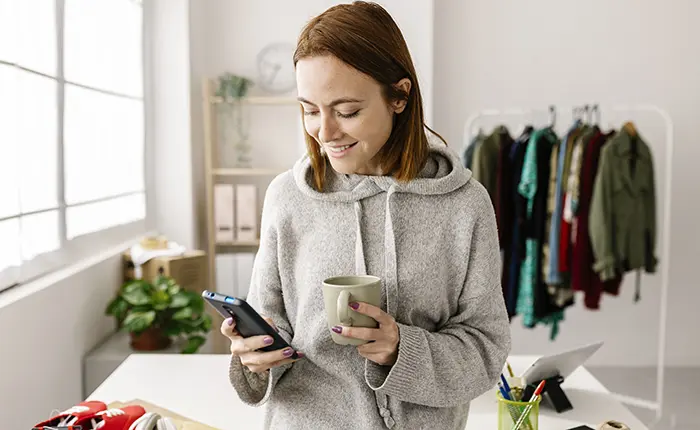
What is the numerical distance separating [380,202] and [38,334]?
1536mm

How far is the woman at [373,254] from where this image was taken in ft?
3.31

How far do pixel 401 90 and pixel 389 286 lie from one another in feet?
1.00

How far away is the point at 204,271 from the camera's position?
339cm

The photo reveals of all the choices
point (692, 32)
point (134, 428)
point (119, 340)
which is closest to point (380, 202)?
point (134, 428)

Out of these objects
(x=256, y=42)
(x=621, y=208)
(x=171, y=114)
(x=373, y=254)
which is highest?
(x=256, y=42)

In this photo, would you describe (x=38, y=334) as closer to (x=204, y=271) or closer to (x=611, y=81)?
(x=204, y=271)

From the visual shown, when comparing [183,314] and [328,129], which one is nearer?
[328,129]

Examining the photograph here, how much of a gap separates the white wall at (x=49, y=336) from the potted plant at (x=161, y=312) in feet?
0.41

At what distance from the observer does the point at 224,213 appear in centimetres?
388

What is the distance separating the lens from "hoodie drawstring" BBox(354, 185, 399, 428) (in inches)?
42.2

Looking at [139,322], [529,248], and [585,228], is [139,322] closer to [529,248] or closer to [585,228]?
[529,248]

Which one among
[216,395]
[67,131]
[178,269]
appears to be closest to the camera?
[216,395]

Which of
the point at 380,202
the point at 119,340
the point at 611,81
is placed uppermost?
the point at 611,81

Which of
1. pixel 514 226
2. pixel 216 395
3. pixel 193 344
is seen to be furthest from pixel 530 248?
pixel 216 395
